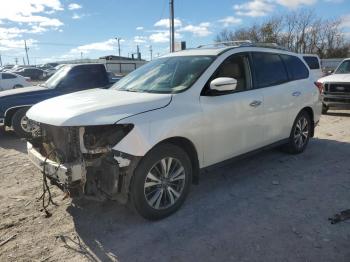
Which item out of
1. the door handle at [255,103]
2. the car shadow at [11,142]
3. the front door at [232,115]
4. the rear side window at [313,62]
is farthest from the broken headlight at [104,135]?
the rear side window at [313,62]

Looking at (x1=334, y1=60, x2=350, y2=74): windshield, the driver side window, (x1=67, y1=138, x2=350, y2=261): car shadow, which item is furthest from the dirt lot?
(x1=334, y1=60, x2=350, y2=74): windshield

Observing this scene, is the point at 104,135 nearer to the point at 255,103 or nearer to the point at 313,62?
the point at 255,103

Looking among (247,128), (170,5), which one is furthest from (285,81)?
(170,5)

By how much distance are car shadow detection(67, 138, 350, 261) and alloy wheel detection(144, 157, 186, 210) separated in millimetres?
215

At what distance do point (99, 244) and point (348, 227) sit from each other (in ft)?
8.70

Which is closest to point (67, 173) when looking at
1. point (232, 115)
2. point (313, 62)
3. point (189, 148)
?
point (189, 148)

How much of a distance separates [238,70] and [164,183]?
6.76 ft

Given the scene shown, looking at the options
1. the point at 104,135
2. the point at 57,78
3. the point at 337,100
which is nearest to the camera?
the point at 104,135

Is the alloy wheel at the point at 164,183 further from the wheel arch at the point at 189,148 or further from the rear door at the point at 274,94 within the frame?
the rear door at the point at 274,94

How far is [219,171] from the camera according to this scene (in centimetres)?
580

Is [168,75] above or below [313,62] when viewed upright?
above

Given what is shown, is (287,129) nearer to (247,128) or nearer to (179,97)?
(247,128)

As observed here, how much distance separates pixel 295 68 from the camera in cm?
647

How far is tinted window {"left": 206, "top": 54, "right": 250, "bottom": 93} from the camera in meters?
4.85
